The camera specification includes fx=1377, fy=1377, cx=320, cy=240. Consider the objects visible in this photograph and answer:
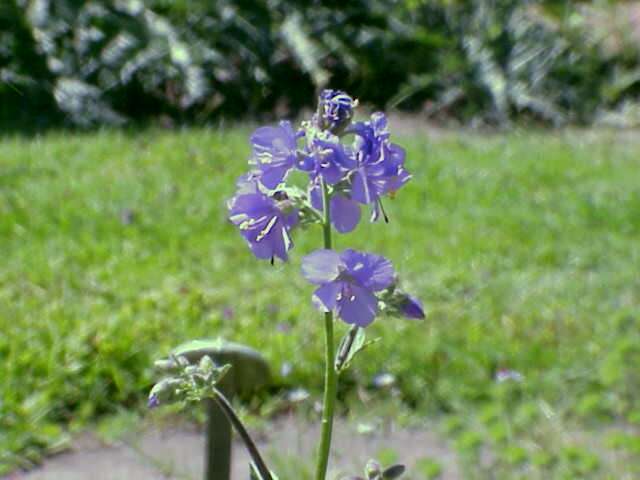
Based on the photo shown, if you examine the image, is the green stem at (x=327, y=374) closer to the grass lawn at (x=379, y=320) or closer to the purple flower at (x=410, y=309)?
the purple flower at (x=410, y=309)

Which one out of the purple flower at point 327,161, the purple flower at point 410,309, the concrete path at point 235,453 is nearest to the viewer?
the purple flower at point 327,161

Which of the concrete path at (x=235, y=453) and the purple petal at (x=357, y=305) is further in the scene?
the concrete path at (x=235, y=453)

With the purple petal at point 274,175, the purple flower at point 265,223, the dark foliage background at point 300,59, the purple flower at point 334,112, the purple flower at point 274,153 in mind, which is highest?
the purple flower at point 334,112

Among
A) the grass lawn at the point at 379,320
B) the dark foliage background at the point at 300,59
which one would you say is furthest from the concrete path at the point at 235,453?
the dark foliage background at the point at 300,59

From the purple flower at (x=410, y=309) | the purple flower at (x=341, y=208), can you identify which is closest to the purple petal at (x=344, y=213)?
the purple flower at (x=341, y=208)

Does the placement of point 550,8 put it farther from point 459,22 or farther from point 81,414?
point 81,414

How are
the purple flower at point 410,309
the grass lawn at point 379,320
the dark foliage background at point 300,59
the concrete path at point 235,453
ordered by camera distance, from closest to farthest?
1. the purple flower at point 410,309
2. the concrete path at point 235,453
3. the grass lawn at point 379,320
4. the dark foliage background at point 300,59

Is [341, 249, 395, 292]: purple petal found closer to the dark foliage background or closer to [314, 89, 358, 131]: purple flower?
[314, 89, 358, 131]: purple flower

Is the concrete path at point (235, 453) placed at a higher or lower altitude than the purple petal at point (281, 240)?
lower
